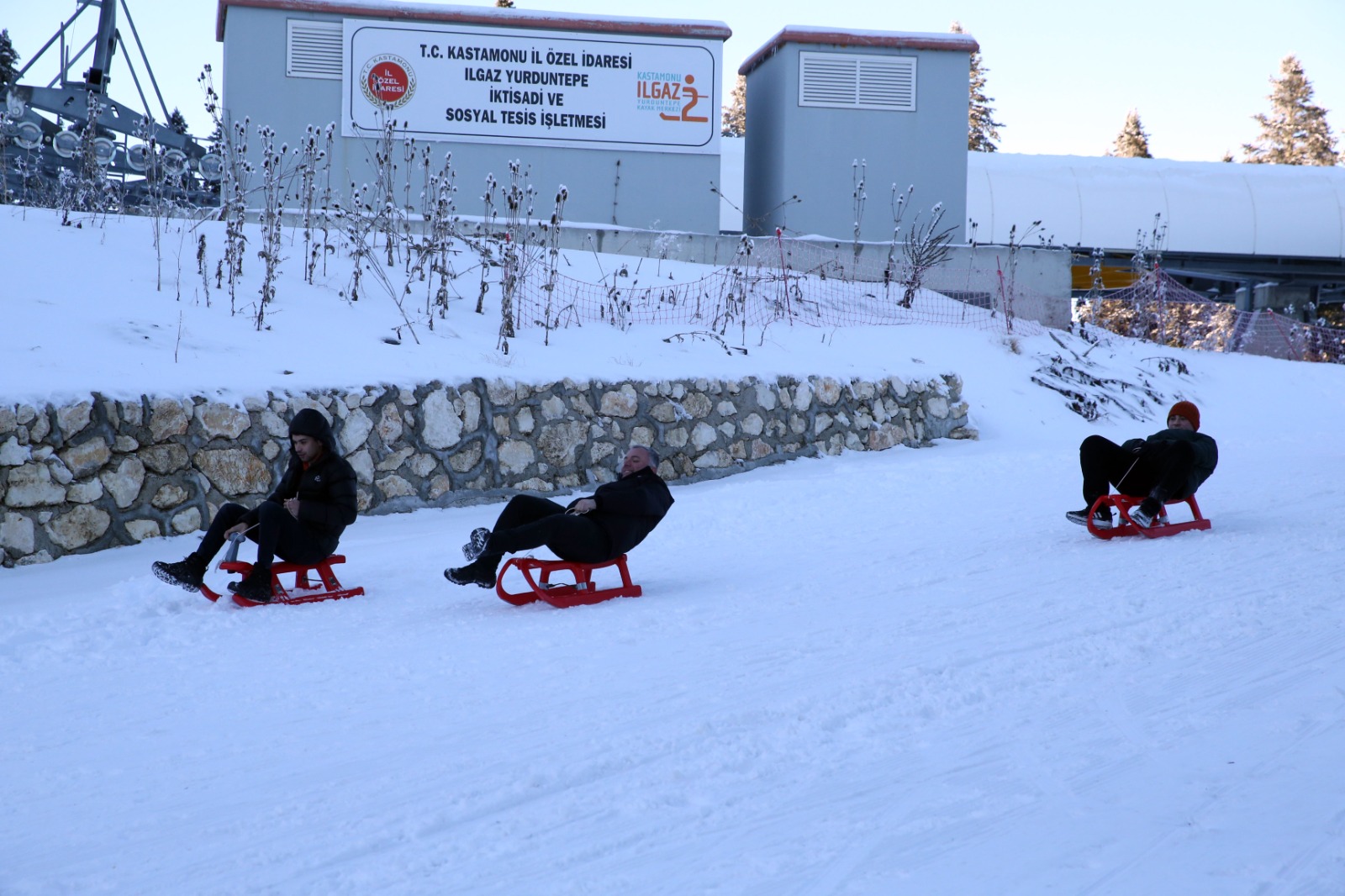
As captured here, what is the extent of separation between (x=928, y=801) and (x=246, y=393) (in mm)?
6018

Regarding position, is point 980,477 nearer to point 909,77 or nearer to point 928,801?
point 928,801

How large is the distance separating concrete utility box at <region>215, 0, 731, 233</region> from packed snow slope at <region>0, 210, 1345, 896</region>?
858 centimetres

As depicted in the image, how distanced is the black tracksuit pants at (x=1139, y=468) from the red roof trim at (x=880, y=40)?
38.9 feet

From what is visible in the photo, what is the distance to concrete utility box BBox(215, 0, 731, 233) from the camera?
1577 centimetres

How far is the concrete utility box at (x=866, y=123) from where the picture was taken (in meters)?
17.3

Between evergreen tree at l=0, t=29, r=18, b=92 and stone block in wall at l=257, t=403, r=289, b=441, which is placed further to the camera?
evergreen tree at l=0, t=29, r=18, b=92

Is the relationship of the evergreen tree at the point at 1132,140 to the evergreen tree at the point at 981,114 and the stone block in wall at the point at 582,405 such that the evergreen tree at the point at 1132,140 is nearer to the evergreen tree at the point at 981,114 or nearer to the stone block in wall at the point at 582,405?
the evergreen tree at the point at 981,114

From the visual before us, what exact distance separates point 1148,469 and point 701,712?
4.42m

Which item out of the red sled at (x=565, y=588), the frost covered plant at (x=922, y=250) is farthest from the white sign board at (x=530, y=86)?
the red sled at (x=565, y=588)

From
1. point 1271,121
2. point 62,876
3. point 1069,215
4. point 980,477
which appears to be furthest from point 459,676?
point 1271,121

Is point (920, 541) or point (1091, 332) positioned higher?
point (1091, 332)

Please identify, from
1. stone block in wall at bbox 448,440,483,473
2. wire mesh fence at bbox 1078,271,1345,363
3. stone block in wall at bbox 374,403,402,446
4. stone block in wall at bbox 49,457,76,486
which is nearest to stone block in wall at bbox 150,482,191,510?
stone block in wall at bbox 49,457,76,486

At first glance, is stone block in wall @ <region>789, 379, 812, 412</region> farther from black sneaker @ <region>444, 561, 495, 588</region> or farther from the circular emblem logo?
the circular emblem logo

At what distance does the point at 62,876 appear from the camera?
2.69m
